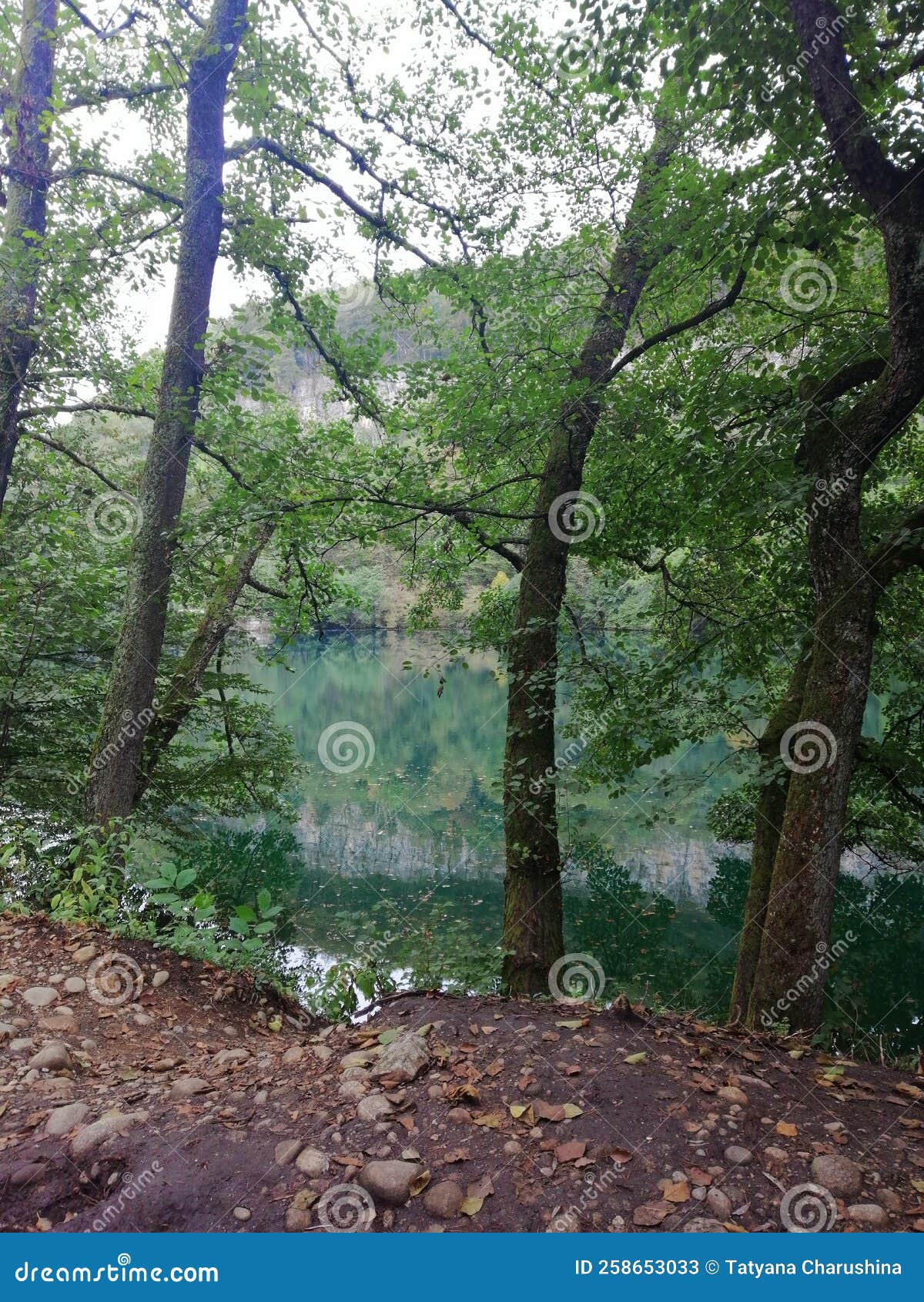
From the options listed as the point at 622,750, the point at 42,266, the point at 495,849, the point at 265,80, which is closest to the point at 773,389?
the point at 622,750

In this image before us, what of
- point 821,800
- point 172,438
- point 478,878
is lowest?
point 478,878

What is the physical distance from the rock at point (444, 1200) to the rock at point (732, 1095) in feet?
3.73

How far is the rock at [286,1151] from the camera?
8.12ft

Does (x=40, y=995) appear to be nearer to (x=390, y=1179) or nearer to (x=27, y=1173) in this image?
(x=27, y=1173)

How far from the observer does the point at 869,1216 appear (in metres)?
2.18

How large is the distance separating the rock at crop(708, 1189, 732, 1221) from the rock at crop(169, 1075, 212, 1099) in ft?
6.75

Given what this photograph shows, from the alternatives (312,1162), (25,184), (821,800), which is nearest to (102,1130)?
(312,1162)

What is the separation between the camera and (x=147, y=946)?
465 centimetres

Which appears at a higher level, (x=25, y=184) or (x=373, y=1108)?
(x=25, y=184)

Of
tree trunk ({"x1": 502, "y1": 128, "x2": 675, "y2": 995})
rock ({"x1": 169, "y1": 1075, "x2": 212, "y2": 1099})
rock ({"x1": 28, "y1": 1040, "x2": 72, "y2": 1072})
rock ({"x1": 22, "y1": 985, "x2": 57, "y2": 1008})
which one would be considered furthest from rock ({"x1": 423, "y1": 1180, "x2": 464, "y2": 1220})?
tree trunk ({"x1": 502, "y1": 128, "x2": 675, "y2": 995})

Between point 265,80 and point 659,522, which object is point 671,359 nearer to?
point 659,522

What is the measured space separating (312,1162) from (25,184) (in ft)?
27.5

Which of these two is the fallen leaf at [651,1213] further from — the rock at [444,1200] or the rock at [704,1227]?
the rock at [444,1200]

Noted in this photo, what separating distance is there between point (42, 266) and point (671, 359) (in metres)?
6.40
